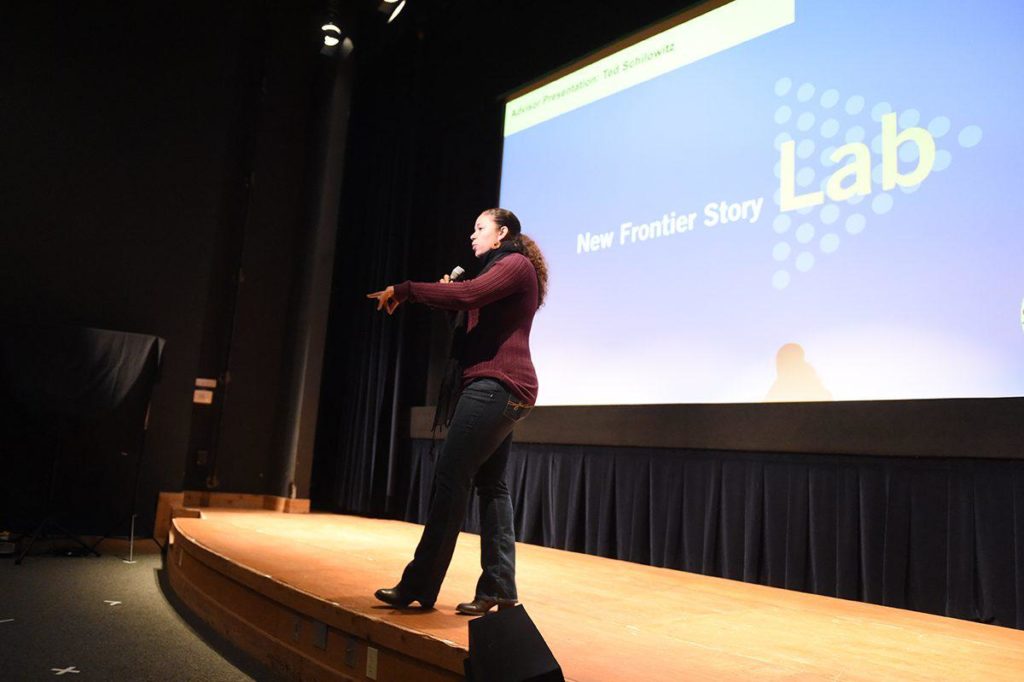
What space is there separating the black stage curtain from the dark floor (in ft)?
3.22

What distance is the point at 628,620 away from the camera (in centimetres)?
223

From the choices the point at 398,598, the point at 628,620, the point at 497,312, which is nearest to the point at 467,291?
the point at 497,312

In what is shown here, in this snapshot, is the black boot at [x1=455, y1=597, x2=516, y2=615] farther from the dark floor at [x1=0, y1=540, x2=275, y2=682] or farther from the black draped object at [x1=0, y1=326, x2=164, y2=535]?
the black draped object at [x1=0, y1=326, x2=164, y2=535]

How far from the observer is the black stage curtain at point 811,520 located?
271 centimetres

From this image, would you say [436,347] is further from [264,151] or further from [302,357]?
[264,151]

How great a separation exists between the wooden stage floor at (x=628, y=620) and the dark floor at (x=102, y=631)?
128 millimetres

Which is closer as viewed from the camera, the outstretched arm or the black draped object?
the outstretched arm

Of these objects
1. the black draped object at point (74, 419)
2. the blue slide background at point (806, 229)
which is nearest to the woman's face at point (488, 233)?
the blue slide background at point (806, 229)

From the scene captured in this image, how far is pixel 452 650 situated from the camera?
1649 millimetres

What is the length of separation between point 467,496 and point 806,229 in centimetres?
211

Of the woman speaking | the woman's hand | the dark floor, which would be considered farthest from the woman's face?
the dark floor

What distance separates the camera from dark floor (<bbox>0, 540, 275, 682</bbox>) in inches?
87.4

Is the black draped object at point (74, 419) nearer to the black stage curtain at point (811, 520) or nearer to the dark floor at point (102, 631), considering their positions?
the dark floor at point (102, 631)

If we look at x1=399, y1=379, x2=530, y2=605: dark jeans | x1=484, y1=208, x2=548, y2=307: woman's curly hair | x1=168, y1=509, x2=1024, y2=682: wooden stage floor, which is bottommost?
x1=168, y1=509, x2=1024, y2=682: wooden stage floor
